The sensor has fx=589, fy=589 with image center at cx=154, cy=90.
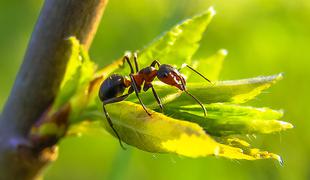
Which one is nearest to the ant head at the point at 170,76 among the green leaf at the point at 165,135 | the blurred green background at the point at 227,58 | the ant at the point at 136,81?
the ant at the point at 136,81

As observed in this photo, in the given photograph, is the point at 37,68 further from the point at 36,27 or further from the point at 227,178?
the point at 227,178

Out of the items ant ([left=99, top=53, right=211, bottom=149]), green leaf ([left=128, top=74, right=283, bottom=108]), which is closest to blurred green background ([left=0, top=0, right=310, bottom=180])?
ant ([left=99, top=53, right=211, bottom=149])

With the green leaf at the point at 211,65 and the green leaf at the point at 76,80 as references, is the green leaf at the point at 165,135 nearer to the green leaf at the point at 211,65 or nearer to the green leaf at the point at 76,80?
the green leaf at the point at 76,80

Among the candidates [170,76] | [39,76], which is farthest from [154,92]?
[39,76]

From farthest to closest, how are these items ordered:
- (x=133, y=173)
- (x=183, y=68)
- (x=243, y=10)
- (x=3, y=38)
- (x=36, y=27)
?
(x=3, y=38) < (x=243, y=10) < (x=133, y=173) < (x=183, y=68) < (x=36, y=27)

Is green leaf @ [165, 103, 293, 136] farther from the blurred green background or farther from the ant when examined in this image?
the blurred green background

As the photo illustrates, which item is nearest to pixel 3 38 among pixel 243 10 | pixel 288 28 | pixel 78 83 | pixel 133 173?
pixel 133 173
